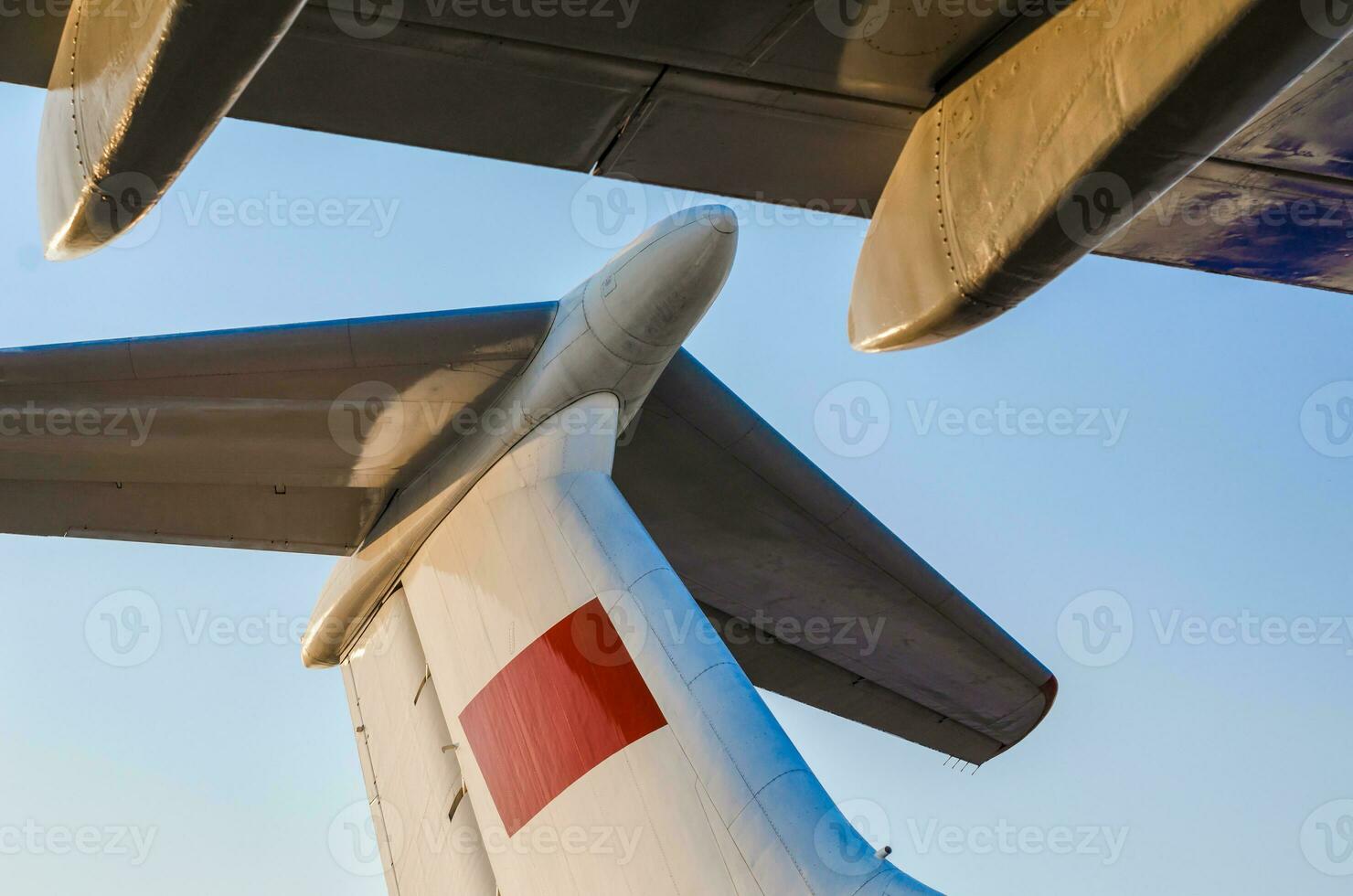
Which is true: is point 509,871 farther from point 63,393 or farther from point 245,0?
point 245,0

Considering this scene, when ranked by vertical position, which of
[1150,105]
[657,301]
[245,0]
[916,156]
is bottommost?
[1150,105]

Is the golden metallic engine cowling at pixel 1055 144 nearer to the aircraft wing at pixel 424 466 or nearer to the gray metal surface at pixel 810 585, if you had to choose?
the gray metal surface at pixel 810 585

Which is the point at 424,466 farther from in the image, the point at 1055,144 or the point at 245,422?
the point at 1055,144

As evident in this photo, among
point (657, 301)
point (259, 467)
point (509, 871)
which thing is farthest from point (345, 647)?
point (657, 301)

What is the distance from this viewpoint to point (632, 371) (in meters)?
6.24

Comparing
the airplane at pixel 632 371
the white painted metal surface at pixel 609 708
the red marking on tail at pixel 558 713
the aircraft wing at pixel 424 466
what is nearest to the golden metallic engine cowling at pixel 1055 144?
the airplane at pixel 632 371

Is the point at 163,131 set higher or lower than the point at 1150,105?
higher

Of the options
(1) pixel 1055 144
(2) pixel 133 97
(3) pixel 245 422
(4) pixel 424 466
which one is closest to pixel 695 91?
(1) pixel 1055 144

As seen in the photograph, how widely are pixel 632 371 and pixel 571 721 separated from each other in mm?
1761

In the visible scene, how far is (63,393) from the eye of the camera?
18.0 ft

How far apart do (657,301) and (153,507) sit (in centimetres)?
265

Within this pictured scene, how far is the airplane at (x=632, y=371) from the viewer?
285 centimetres

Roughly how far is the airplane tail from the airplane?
0.02 meters

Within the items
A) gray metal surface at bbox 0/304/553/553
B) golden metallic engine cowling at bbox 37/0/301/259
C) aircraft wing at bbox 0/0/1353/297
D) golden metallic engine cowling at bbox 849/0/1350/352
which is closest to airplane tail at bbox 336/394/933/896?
gray metal surface at bbox 0/304/553/553
